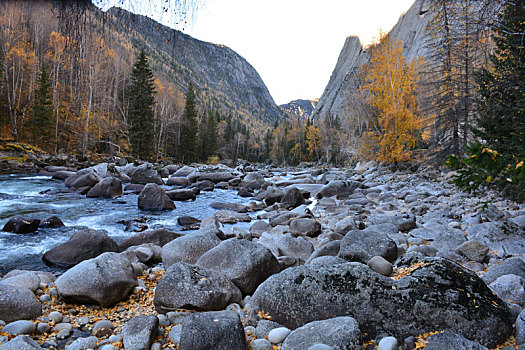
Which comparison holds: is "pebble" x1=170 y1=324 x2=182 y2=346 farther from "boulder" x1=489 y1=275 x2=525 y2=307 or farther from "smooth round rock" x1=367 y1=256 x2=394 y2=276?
"boulder" x1=489 y1=275 x2=525 y2=307

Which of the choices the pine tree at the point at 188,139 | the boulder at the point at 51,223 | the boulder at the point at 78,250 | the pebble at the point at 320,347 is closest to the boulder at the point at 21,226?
the boulder at the point at 51,223

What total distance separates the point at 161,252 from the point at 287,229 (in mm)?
3336

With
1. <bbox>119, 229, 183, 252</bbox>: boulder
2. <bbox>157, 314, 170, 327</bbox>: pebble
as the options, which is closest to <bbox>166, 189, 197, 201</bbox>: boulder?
<bbox>119, 229, 183, 252</bbox>: boulder

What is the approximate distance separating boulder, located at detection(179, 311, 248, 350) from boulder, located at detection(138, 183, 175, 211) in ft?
28.2

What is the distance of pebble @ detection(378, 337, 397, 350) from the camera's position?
2232 mm

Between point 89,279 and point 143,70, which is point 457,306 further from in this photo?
point 143,70

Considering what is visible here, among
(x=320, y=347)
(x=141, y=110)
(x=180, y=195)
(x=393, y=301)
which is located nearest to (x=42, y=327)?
(x=320, y=347)

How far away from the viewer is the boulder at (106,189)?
11914 millimetres

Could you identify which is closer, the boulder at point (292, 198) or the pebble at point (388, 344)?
the pebble at point (388, 344)

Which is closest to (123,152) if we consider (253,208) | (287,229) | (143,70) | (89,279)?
(143,70)

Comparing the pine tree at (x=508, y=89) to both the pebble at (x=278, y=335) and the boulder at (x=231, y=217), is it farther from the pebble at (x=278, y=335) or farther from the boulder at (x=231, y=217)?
the boulder at (x=231, y=217)

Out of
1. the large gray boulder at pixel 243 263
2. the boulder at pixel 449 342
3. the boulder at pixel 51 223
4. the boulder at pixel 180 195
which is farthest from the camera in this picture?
the boulder at pixel 180 195

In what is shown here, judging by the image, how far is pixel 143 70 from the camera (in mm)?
32375

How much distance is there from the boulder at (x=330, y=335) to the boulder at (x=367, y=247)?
5.99 feet
